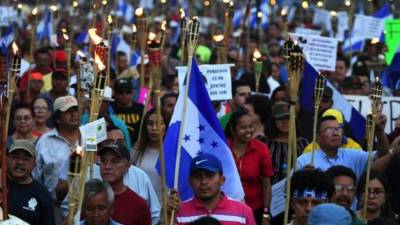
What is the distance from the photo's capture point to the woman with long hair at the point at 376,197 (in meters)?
9.75

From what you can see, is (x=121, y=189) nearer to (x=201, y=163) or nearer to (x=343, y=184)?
(x=201, y=163)

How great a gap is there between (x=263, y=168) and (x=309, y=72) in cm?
260

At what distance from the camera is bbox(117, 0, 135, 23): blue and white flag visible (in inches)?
1123

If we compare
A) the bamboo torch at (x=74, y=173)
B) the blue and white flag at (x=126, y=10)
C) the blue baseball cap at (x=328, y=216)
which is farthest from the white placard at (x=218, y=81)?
the blue and white flag at (x=126, y=10)

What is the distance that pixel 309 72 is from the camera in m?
14.1

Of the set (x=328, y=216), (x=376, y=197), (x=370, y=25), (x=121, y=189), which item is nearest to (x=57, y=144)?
(x=121, y=189)

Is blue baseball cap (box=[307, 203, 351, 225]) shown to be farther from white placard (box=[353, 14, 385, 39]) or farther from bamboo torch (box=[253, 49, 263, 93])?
white placard (box=[353, 14, 385, 39])

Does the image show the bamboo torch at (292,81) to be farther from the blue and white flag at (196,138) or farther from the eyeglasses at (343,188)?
the blue and white flag at (196,138)

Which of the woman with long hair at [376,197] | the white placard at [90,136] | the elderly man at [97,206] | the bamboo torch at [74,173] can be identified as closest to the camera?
the bamboo torch at [74,173]

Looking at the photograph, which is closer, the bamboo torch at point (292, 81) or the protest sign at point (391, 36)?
the bamboo torch at point (292, 81)

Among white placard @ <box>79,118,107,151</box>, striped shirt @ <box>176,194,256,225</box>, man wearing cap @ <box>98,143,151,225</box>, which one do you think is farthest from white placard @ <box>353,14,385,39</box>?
white placard @ <box>79,118,107,151</box>

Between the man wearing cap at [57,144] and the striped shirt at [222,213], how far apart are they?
165cm

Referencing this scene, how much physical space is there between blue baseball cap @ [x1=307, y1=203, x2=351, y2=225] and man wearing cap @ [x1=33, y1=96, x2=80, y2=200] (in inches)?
130

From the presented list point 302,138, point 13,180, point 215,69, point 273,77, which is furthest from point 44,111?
point 273,77
